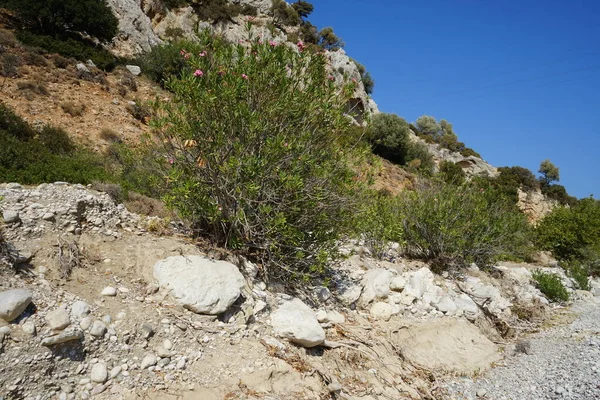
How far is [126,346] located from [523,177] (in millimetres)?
37485

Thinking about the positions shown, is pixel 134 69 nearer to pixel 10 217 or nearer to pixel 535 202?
pixel 10 217

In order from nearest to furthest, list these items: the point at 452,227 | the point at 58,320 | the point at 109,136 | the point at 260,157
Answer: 1. the point at 58,320
2. the point at 260,157
3. the point at 452,227
4. the point at 109,136

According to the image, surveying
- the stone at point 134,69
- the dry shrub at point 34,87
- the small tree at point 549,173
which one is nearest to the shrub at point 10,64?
the dry shrub at point 34,87

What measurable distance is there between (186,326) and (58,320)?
1.10 meters

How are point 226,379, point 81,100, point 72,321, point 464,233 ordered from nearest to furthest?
point 72,321 → point 226,379 → point 464,233 → point 81,100

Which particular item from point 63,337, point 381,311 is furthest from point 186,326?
point 381,311

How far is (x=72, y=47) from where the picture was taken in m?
18.5

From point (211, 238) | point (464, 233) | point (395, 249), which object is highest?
point (464, 233)

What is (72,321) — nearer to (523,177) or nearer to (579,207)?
(579,207)

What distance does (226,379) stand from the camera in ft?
10.8

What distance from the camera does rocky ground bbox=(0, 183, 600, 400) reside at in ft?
9.52

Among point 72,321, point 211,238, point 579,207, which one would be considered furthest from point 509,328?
point 579,207

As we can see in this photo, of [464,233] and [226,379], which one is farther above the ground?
[464,233]

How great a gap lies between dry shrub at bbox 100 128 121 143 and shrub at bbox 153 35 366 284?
1014 cm
